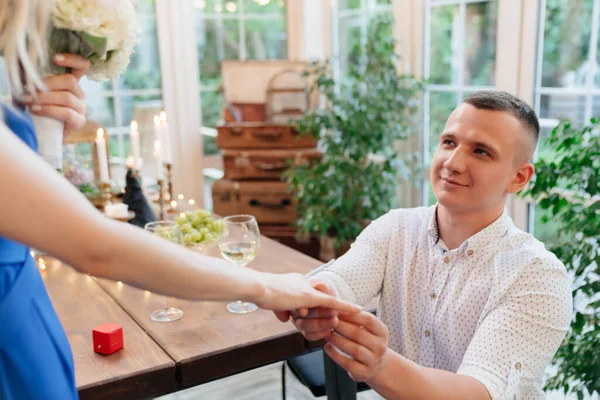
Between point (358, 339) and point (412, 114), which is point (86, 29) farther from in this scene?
point (412, 114)

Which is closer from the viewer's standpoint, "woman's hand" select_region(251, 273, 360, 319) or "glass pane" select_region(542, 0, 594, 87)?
"woman's hand" select_region(251, 273, 360, 319)

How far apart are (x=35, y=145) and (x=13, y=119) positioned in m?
0.06

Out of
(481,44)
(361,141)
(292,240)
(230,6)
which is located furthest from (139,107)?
(481,44)

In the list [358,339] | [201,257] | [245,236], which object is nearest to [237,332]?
[245,236]

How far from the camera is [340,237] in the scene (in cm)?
342

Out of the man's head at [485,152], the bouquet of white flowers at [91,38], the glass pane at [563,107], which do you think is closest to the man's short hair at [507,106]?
the man's head at [485,152]

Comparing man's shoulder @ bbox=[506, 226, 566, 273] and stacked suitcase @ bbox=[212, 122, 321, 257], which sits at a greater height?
man's shoulder @ bbox=[506, 226, 566, 273]

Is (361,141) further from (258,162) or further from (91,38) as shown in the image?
(91,38)

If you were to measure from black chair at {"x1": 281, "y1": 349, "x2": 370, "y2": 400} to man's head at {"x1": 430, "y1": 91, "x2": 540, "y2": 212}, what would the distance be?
0.73 m

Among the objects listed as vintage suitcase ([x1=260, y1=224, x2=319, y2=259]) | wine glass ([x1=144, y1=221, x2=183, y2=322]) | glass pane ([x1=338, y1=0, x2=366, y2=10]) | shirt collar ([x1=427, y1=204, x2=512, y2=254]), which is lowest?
vintage suitcase ([x1=260, y1=224, x2=319, y2=259])

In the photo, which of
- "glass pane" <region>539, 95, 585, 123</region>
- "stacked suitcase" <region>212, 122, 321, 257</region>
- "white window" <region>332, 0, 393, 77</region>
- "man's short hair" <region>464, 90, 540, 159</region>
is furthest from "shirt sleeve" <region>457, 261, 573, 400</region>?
"white window" <region>332, 0, 393, 77</region>

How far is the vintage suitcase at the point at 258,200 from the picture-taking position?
387 cm

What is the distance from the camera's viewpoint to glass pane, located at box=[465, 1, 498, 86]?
10.3 ft

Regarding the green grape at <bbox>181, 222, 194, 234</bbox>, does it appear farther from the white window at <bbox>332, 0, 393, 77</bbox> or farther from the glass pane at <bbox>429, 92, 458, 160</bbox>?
the white window at <bbox>332, 0, 393, 77</bbox>
